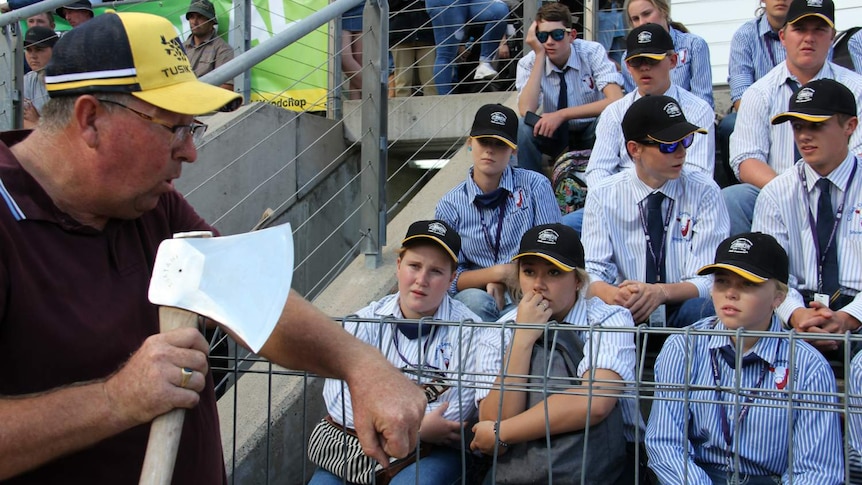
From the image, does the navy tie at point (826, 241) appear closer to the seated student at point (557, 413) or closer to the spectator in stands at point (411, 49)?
the seated student at point (557, 413)

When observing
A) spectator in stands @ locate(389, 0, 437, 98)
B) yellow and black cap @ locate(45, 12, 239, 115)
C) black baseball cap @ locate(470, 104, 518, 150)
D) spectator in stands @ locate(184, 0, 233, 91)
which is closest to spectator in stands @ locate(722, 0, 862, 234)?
black baseball cap @ locate(470, 104, 518, 150)

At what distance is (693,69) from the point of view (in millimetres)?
6086

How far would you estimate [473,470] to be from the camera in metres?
3.36

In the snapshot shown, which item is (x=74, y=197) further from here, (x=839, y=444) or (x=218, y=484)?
(x=839, y=444)

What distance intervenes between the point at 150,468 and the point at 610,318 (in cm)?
231

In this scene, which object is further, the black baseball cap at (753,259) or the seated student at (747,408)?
the black baseball cap at (753,259)

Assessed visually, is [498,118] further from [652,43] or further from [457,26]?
[457,26]

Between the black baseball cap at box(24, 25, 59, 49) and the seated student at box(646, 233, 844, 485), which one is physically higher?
the black baseball cap at box(24, 25, 59, 49)

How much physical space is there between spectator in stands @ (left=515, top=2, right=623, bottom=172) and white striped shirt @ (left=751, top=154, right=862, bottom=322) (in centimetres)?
190

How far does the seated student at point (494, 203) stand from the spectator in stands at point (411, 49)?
2.84 meters

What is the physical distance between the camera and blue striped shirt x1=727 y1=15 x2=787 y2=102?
235 inches

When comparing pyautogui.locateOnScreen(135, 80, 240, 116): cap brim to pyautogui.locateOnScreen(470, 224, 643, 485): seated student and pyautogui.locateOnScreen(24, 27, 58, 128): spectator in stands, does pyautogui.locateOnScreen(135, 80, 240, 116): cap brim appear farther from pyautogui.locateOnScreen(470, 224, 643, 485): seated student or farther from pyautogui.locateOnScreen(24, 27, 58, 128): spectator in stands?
pyautogui.locateOnScreen(24, 27, 58, 128): spectator in stands

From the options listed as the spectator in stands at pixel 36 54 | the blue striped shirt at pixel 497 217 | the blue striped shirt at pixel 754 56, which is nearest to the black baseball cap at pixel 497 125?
the blue striped shirt at pixel 497 217

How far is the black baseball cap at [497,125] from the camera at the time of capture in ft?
16.2
